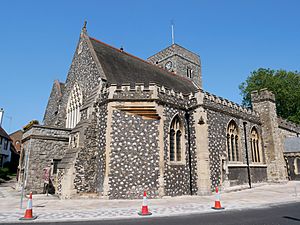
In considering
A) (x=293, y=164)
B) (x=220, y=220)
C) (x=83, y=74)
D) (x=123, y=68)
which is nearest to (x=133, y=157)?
(x=220, y=220)

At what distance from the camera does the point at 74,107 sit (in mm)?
18578

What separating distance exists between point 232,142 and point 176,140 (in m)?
5.43

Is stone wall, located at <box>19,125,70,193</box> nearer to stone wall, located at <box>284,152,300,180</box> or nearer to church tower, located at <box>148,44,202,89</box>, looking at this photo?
stone wall, located at <box>284,152,300,180</box>

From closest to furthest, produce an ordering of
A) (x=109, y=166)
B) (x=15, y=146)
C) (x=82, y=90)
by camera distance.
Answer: (x=109, y=166) → (x=82, y=90) → (x=15, y=146)

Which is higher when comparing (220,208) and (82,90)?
(82,90)

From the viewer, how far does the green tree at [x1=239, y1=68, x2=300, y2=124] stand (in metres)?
32.7

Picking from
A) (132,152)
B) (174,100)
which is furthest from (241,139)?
(132,152)

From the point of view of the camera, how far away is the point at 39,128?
15961mm

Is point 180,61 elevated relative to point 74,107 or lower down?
elevated

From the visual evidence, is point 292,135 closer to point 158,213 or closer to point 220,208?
point 220,208

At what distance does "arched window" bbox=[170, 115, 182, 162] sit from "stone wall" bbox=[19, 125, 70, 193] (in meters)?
8.15

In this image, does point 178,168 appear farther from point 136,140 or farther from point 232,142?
point 232,142

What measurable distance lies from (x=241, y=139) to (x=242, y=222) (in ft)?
40.0

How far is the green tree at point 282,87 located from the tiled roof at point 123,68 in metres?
20.5
